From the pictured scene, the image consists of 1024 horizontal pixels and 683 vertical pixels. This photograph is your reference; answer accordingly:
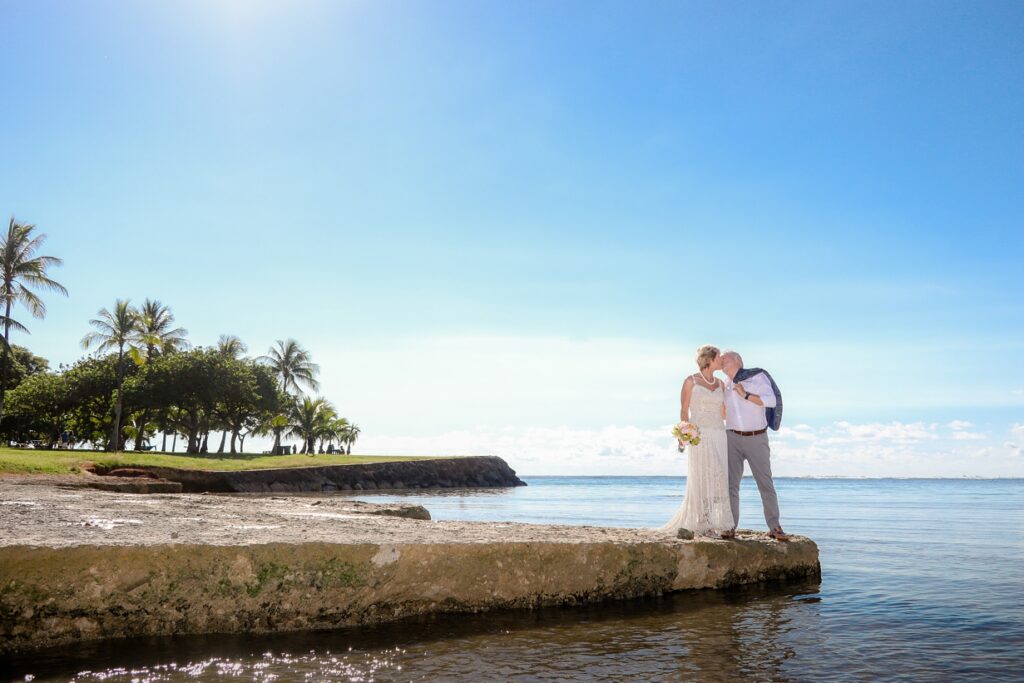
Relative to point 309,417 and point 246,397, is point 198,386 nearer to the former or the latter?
point 246,397

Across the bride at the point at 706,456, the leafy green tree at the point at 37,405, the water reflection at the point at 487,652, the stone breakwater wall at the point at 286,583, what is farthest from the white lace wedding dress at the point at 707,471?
the leafy green tree at the point at 37,405

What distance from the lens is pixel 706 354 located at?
7809 millimetres

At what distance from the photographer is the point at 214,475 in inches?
1335

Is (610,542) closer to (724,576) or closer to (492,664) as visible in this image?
(724,576)

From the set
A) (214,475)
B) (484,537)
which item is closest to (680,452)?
(484,537)

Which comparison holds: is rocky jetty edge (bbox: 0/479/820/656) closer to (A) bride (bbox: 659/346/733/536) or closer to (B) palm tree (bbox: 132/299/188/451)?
(A) bride (bbox: 659/346/733/536)

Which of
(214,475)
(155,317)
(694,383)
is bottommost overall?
(214,475)

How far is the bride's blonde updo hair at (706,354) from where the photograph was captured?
25.6 ft

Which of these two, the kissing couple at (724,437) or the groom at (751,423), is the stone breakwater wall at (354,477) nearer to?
the kissing couple at (724,437)

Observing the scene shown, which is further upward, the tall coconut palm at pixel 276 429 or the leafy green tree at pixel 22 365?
the leafy green tree at pixel 22 365

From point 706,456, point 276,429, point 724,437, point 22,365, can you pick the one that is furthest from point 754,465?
point 22,365

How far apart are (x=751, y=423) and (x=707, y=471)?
2.41 ft

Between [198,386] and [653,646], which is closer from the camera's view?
[653,646]

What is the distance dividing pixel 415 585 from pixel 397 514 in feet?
12.9
